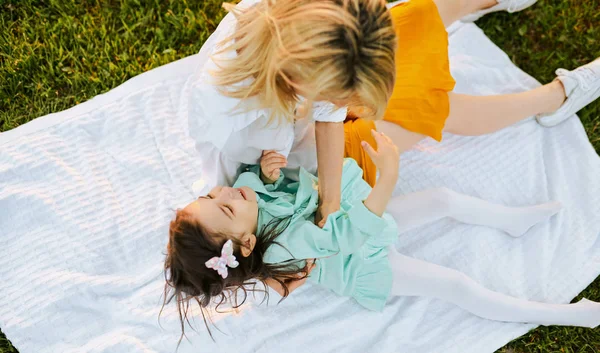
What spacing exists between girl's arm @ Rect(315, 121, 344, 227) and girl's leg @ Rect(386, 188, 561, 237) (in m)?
0.34

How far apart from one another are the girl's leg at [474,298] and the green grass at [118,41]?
758 mm

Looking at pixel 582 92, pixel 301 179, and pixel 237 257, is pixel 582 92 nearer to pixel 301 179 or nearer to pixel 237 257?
pixel 301 179

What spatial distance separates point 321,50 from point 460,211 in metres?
0.99

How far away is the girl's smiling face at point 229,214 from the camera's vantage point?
4.83 ft

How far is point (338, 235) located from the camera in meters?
1.58

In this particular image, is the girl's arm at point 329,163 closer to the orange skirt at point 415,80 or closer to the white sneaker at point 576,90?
the orange skirt at point 415,80

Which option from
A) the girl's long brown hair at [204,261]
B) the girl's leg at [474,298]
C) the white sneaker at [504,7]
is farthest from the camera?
the white sneaker at [504,7]

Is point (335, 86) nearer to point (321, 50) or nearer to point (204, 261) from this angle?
point (321, 50)

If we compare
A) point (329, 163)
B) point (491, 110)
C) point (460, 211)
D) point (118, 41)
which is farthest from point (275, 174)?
point (118, 41)

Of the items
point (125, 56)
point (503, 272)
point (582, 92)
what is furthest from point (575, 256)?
point (125, 56)

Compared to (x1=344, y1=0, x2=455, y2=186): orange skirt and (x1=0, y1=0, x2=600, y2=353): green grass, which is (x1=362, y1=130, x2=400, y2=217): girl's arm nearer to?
(x1=344, y1=0, x2=455, y2=186): orange skirt

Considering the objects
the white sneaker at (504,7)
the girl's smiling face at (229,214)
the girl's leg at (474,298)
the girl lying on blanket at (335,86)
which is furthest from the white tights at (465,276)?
the white sneaker at (504,7)

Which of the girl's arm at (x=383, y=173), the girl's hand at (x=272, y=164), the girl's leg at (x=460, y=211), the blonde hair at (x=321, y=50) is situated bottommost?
the girl's leg at (x=460, y=211)

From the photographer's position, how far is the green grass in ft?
7.41
